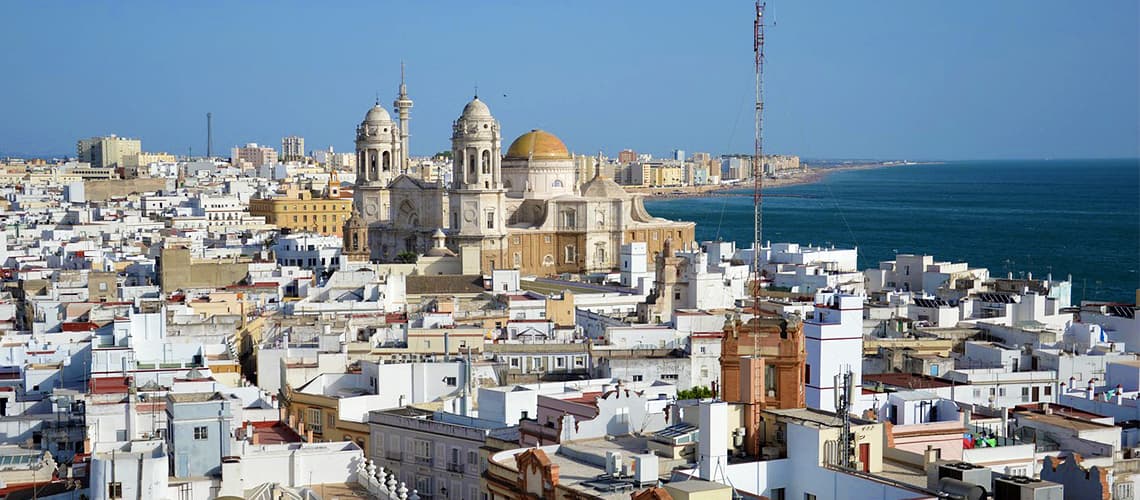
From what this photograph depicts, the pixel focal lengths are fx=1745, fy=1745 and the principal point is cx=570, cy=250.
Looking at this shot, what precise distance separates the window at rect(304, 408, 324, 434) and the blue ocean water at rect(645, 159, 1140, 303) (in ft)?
109

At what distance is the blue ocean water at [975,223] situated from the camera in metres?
66.5

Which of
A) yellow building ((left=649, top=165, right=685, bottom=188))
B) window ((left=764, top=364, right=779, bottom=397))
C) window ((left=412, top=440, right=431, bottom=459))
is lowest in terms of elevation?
window ((left=412, top=440, right=431, bottom=459))

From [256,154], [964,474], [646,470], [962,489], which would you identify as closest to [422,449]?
[646,470]

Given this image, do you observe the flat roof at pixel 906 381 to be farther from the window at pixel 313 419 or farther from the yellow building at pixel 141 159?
the yellow building at pixel 141 159

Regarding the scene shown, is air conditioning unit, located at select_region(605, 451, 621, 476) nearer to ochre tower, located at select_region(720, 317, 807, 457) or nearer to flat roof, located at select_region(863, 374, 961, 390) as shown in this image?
ochre tower, located at select_region(720, 317, 807, 457)

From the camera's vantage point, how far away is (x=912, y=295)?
35.1m

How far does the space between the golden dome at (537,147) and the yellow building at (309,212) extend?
16551mm

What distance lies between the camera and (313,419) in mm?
20406

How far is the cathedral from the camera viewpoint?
48.8 meters

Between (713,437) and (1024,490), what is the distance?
2.43 m

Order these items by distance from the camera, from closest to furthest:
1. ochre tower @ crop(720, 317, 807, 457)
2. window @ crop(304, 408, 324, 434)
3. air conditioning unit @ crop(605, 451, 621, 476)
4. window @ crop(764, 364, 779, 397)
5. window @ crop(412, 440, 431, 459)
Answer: air conditioning unit @ crop(605, 451, 621, 476) < ochre tower @ crop(720, 317, 807, 457) < window @ crop(764, 364, 779, 397) < window @ crop(412, 440, 431, 459) < window @ crop(304, 408, 324, 434)

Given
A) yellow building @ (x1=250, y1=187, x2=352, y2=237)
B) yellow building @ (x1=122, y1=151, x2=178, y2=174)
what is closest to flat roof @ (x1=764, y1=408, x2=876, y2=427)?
yellow building @ (x1=250, y1=187, x2=352, y2=237)

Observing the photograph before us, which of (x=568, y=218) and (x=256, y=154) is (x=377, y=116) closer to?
(x=568, y=218)

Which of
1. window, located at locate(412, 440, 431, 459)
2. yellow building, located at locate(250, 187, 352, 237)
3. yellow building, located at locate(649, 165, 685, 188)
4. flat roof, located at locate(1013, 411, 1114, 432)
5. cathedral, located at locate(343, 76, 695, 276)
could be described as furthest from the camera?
yellow building, located at locate(649, 165, 685, 188)
